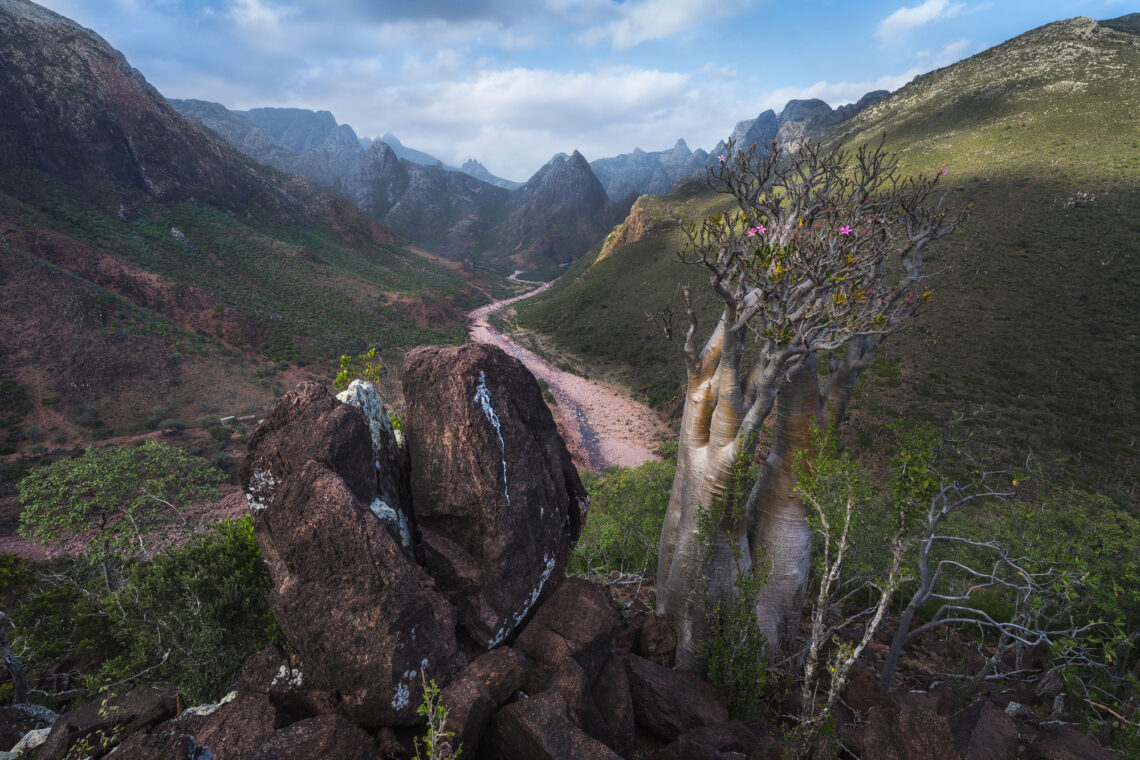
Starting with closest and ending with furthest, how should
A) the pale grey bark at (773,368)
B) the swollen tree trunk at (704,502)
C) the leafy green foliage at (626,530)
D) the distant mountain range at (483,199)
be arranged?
the pale grey bark at (773,368) < the swollen tree trunk at (704,502) < the leafy green foliage at (626,530) < the distant mountain range at (483,199)

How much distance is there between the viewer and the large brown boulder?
18.5 feet

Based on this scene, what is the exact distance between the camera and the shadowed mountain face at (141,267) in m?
25.9

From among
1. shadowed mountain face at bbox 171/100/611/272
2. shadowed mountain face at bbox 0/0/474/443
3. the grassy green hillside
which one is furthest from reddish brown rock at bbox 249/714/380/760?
shadowed mountain face at bbox 171/100/611/272

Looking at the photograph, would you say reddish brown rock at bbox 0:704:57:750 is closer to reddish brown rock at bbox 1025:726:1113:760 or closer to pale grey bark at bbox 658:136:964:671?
pale grey bark at bbox 658:136:964:671

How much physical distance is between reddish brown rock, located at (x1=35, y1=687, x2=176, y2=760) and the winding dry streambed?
57.9 ft

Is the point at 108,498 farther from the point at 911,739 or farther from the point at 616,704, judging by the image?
the point at 911,739

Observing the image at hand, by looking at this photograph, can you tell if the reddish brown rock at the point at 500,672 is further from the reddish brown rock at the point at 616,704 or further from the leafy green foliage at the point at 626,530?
the leafy green foliage at the point at 626,530

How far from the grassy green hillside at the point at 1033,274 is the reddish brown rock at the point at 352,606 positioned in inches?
508

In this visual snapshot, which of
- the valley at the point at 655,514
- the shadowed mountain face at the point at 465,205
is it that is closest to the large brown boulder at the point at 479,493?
the valley at the point at 655,514

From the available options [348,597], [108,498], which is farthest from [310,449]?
[108,498]

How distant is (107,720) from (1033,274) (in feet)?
132

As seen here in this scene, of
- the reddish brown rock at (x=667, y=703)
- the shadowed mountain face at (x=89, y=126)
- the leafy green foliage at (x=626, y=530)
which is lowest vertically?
the leafy green foliage at (x=626, y=530)

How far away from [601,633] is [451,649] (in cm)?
198

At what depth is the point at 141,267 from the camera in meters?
36.4
